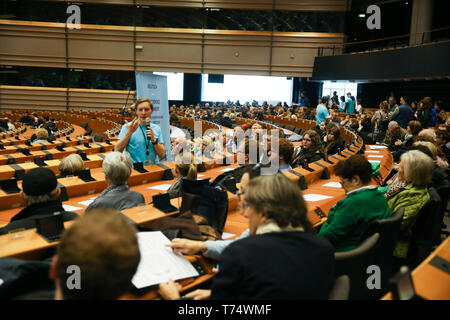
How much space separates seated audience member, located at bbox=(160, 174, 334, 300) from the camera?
54.1 inches

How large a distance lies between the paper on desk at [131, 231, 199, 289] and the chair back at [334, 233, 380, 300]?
0.68 metres

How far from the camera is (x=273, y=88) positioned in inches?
806

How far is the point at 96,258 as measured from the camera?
3.48ft

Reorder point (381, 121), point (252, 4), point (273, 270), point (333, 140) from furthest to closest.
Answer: point (252, 4), point (381, 121), point (333, 140), point (273, 270)

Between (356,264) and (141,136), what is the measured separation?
284cm

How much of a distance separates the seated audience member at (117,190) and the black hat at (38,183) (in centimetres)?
38

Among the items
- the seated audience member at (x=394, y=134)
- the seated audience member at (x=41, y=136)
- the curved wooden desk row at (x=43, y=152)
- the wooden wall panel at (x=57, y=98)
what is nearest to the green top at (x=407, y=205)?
the seated audience member at (x=394, y=134)

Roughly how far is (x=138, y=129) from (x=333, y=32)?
16791mm

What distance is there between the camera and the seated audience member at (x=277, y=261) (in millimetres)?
1374

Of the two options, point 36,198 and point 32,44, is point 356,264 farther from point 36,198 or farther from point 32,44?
point 32,44

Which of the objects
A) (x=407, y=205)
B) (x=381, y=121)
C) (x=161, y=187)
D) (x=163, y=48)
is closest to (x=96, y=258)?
(x=407, y=205)

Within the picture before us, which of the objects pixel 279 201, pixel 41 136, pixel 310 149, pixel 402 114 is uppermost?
pixel 402 114

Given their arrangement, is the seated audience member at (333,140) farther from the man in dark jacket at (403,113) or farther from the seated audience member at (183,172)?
the seated audience member at (183,172)

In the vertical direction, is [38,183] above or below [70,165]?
above
